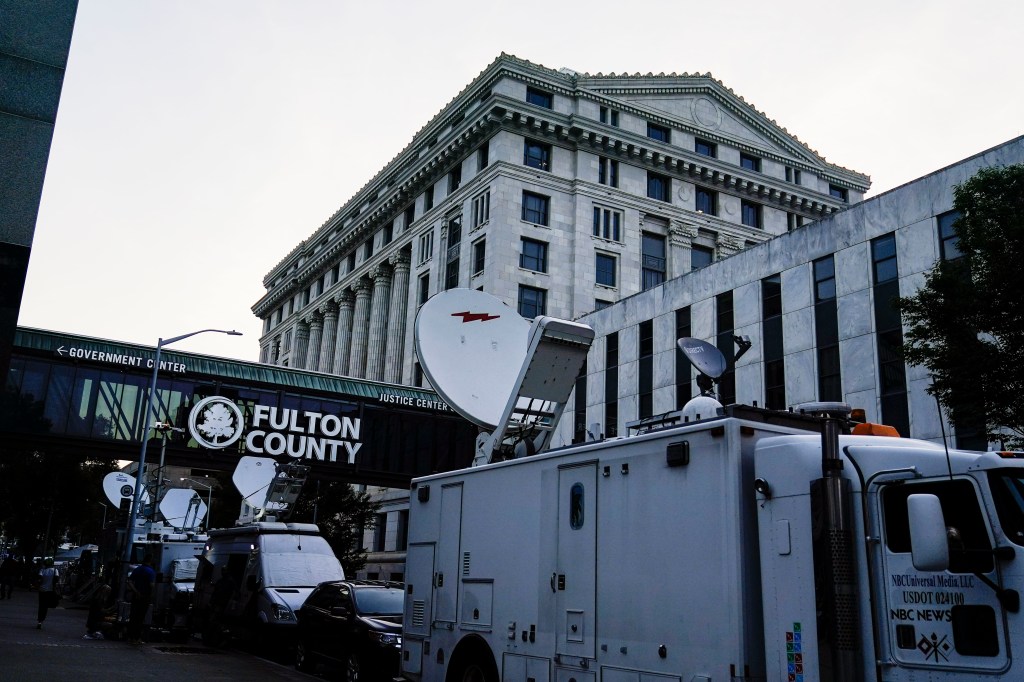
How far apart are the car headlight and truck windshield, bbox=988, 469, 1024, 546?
1016 centimetres

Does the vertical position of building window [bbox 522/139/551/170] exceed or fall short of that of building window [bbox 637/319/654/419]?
it exceeds it

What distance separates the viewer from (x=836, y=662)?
7074 millimetres

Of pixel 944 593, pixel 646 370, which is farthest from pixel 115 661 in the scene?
pixel 646 370

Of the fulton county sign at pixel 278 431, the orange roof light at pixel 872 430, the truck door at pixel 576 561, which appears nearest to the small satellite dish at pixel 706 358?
the truck door at pixel 576 561

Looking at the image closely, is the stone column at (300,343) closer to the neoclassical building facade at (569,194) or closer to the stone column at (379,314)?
the neoclassical building facade at (569,194)

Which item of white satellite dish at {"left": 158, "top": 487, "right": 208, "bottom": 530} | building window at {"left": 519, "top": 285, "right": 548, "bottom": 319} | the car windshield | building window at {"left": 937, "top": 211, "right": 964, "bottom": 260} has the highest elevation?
building window at {"left": 519, "top": 285, "right": 548, "bottom": 319}

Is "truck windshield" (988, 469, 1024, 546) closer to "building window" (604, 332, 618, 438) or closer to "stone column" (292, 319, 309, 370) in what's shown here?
"building window" (604, 332, 618, 438)

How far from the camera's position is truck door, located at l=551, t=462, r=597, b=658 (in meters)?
9.30

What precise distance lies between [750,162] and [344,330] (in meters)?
37.8

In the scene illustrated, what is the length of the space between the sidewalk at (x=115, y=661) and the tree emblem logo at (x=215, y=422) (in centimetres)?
1916

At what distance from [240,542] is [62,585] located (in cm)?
4338

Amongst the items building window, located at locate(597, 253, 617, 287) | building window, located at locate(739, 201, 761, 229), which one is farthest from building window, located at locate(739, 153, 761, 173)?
building window, located at locate(597, 253, 617, 287)

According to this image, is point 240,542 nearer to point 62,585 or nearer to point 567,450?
point 567,450

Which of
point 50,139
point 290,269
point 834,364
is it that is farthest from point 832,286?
point 290,269
